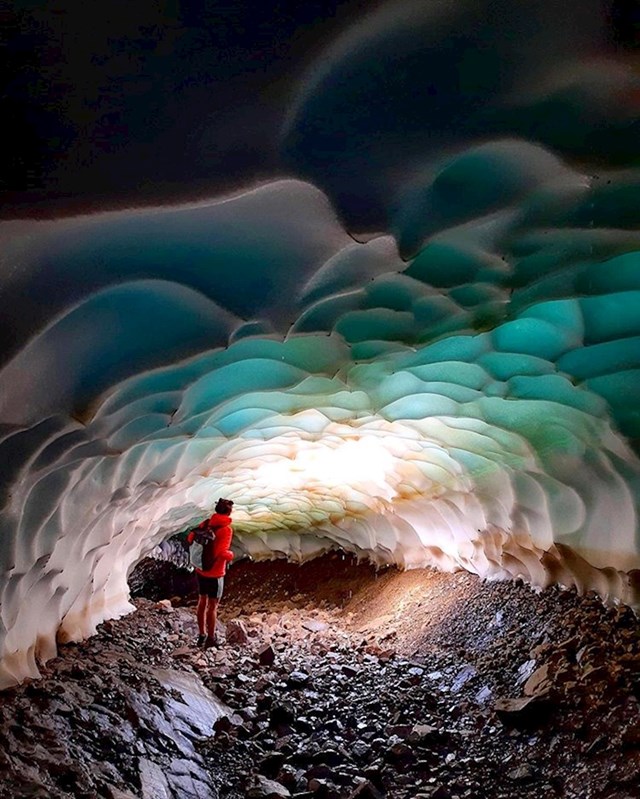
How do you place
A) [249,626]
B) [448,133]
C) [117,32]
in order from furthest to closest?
[249,626] → [448,133] → [117,32]

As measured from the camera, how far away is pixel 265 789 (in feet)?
11.8

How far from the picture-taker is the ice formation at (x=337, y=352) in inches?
95.7

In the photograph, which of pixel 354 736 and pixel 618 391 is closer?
pixel 618 391

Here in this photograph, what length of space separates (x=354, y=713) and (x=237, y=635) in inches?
105

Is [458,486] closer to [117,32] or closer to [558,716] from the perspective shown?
[558,716]

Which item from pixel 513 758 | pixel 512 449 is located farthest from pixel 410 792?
pixel 512 449

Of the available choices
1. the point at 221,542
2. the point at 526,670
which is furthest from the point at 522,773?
the point at 221,542

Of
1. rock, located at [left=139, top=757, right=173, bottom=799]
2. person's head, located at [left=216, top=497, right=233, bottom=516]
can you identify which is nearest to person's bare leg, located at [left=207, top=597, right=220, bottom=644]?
person's head, located at [left=216, top=497, right=233, bottom=516]

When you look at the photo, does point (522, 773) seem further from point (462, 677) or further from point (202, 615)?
point (202, 615)

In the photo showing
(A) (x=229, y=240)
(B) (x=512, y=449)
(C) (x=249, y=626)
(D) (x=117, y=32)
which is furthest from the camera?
(C) (x=249, y=626)

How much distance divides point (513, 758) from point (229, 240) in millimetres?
3604

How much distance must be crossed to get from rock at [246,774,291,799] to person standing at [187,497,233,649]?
344 cm

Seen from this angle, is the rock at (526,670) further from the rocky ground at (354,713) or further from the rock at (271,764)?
the rock at (271,764)

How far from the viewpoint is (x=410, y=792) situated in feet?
12.0
